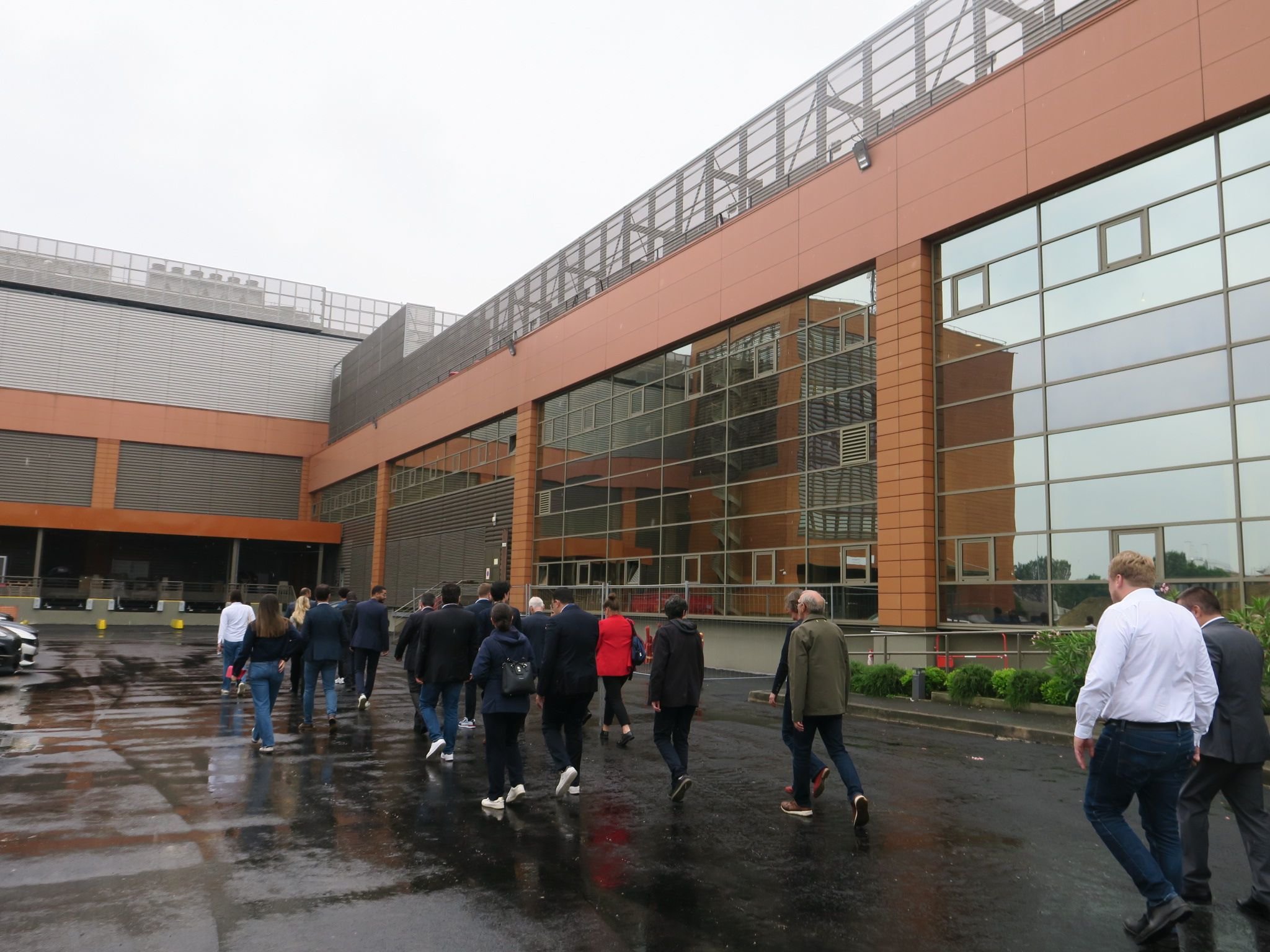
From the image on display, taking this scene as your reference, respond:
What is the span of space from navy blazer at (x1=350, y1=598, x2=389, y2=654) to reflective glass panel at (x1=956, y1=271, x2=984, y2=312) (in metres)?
11.8

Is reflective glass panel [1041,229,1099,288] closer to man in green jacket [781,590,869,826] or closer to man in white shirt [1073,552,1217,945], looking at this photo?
man in green jacket [781,590,869,826]

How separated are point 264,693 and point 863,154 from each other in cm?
1535

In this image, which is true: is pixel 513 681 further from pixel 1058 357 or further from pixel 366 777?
pixel 1058 357

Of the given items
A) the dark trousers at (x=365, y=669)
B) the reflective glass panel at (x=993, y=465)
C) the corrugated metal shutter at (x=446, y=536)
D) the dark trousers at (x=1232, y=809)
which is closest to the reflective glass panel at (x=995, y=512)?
the reflective glass panel at (x=993, y=465)

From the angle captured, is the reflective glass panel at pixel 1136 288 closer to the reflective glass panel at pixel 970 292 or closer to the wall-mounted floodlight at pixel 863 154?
the reflective glass panel at pixel 970 292

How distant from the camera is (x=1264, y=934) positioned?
4957 millimetres

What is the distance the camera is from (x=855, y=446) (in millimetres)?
19719

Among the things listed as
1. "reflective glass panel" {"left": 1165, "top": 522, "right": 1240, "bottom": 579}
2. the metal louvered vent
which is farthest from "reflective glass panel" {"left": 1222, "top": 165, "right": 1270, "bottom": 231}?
the metal louvered vent

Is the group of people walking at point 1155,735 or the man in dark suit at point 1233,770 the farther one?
the man in dark suit at point 1233,770

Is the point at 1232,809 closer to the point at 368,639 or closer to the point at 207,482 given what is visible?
the point at 368,639

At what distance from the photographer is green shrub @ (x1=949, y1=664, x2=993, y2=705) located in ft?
47.5

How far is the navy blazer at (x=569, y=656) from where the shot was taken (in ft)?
27.8

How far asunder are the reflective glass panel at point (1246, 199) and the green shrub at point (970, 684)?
24.5 ft

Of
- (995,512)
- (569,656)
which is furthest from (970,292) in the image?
(569,656)
